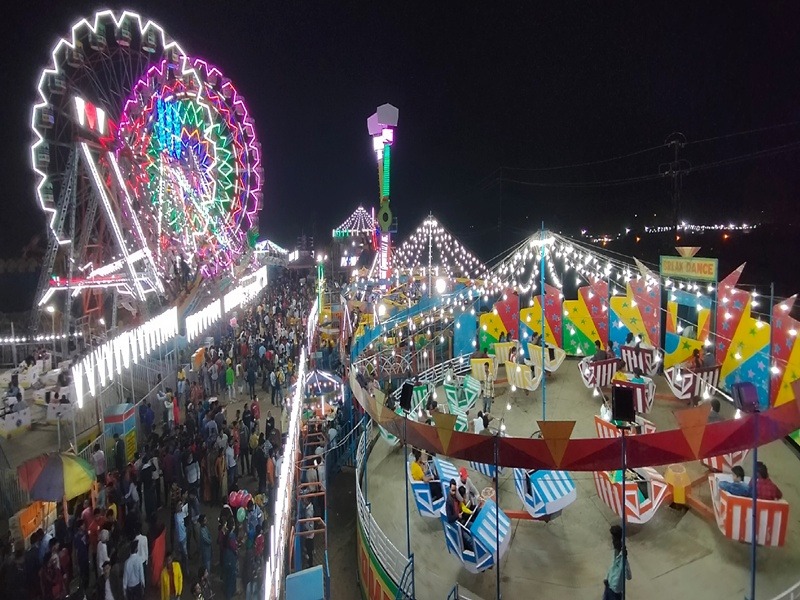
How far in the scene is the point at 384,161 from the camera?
23.6 metres

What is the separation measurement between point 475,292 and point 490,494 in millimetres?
8529

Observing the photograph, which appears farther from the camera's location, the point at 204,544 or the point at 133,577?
the point at 204,544

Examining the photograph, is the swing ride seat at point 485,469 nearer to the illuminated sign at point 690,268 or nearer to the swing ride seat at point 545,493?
the swing ride seat at point 545,493

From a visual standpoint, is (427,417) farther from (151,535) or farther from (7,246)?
(7,246)

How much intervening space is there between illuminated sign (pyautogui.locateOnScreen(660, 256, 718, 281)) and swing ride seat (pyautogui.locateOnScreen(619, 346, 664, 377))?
2029 millimetres

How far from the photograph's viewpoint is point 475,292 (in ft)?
52.0

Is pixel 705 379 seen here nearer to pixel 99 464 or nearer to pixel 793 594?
pixel 793 594

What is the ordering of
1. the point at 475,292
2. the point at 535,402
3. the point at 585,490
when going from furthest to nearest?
1. the point at 475,292
2. the point at 535,402
3. the point at 585,490

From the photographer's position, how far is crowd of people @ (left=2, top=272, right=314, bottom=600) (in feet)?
21.3

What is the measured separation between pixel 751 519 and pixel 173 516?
7957 millimetres

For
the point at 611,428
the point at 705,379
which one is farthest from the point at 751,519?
the point at 705,379

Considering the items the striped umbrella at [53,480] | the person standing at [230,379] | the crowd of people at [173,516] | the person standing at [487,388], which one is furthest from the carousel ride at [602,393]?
the striped umbrella at [53,480]

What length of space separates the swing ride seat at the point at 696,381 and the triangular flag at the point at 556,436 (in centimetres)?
760

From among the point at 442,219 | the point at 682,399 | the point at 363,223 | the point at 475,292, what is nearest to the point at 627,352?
the point at 682,399
